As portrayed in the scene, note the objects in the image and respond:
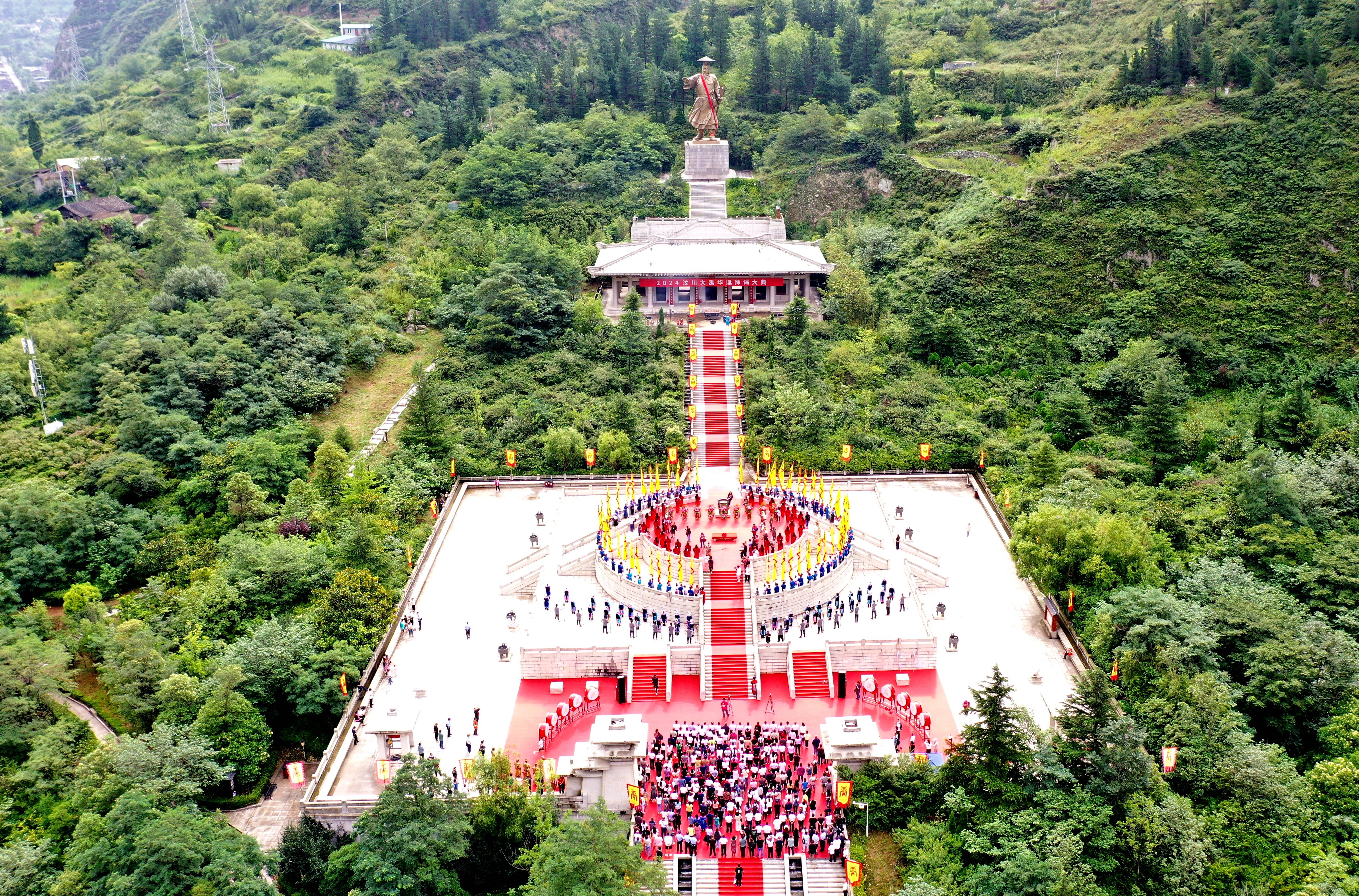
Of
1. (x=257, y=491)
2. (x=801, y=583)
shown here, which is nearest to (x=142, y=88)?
(x=257, y=491)


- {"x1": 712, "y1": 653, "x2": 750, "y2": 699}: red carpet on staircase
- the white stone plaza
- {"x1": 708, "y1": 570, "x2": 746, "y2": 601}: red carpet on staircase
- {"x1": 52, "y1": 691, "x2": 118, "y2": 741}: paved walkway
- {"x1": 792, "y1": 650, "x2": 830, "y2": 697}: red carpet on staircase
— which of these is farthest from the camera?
{"x1": 708, "y1": 570, "x2": 746, "y2": 601}: red carpet on staircase

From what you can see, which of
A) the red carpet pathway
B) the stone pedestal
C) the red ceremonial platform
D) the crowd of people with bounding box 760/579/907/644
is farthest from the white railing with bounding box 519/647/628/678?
the stone pedestal

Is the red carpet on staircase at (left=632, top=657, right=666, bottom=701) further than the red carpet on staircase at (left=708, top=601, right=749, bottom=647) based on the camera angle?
No

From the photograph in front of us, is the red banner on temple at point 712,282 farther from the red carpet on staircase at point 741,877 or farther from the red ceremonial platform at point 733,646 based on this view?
the red carpet on staircase at point 741,877

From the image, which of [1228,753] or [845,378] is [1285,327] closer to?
[845,378]

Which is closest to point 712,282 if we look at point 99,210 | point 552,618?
point 552,618

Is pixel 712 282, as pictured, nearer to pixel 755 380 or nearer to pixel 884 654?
pixel 755 380

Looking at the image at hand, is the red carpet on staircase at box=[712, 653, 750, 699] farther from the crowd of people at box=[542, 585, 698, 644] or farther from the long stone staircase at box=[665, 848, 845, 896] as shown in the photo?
the long stone staircase at box=[665, 848, 845, 896]
